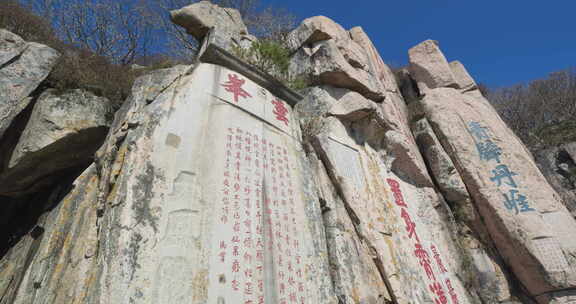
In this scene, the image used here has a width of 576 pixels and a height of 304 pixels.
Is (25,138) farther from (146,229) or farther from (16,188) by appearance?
(146,229)

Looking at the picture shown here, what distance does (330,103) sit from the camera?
6.06 metres

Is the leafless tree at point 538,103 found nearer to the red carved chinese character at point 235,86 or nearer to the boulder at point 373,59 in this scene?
the boulder at point 373,59

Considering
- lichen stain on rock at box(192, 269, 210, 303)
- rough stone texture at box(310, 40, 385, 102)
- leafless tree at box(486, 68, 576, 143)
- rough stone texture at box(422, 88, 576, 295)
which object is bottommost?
lichen stain on rock at box(192, 269, 210, 303)

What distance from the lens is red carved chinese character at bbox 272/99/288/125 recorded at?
431 cm

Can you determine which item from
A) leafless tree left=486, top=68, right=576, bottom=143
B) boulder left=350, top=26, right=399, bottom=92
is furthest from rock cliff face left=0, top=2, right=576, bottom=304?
leafless tree left=486, top=68, right=576, bottom=143

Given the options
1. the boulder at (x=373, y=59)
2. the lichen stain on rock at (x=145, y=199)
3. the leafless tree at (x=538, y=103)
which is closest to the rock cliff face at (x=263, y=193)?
the lichen stain on rock at (x=145, y=199)

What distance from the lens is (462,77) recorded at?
9.43m

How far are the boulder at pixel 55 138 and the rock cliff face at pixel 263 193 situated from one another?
3cm

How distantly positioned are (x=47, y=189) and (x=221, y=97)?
3395 millimetres

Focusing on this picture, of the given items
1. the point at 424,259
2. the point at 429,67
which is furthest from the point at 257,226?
the point at 429,67

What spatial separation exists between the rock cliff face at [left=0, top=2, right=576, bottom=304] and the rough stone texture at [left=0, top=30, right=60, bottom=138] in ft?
0.08

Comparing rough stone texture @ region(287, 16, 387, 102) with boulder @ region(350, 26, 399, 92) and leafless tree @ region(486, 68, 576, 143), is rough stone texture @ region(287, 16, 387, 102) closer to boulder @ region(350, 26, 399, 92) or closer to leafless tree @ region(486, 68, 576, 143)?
boulder @ region(350, 26, 399, 92)

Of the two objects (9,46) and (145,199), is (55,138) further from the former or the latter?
(145,199)

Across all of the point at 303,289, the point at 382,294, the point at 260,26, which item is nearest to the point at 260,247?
the point at 303,289
